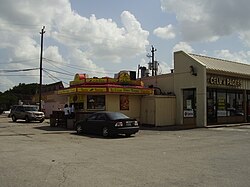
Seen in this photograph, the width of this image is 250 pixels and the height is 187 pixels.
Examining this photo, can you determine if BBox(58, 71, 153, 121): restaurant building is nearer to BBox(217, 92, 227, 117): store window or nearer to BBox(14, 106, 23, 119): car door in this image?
BBox(217, 92, 227, 117): store window

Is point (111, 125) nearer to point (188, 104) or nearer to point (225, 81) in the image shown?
point (188, 104)

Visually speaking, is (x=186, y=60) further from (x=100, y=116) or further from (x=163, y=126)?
(x=100, y=116)

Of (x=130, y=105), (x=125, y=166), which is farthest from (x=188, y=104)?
(x=125, y=166)

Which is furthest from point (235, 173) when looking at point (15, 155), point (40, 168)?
point (15, 155)

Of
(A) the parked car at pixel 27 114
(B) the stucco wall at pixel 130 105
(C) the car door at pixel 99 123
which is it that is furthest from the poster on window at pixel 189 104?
(A) the parked car at pixel 27 114

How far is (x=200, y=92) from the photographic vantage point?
27391mm

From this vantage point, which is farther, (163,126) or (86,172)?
(163,126)

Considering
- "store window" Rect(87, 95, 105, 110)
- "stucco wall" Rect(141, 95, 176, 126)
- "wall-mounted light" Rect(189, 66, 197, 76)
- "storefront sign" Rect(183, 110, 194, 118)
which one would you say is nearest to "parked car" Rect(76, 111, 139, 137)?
"store window" Rect(87, 95, 105, 110)

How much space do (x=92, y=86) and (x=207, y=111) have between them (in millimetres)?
9592

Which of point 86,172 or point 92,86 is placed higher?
point 92,86

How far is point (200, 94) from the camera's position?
27.4m

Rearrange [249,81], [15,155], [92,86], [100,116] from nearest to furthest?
[15,155], [100,116], [92,86], [249,81]

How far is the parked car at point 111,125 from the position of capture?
1944cm

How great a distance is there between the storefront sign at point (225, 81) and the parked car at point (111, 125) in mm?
10363
